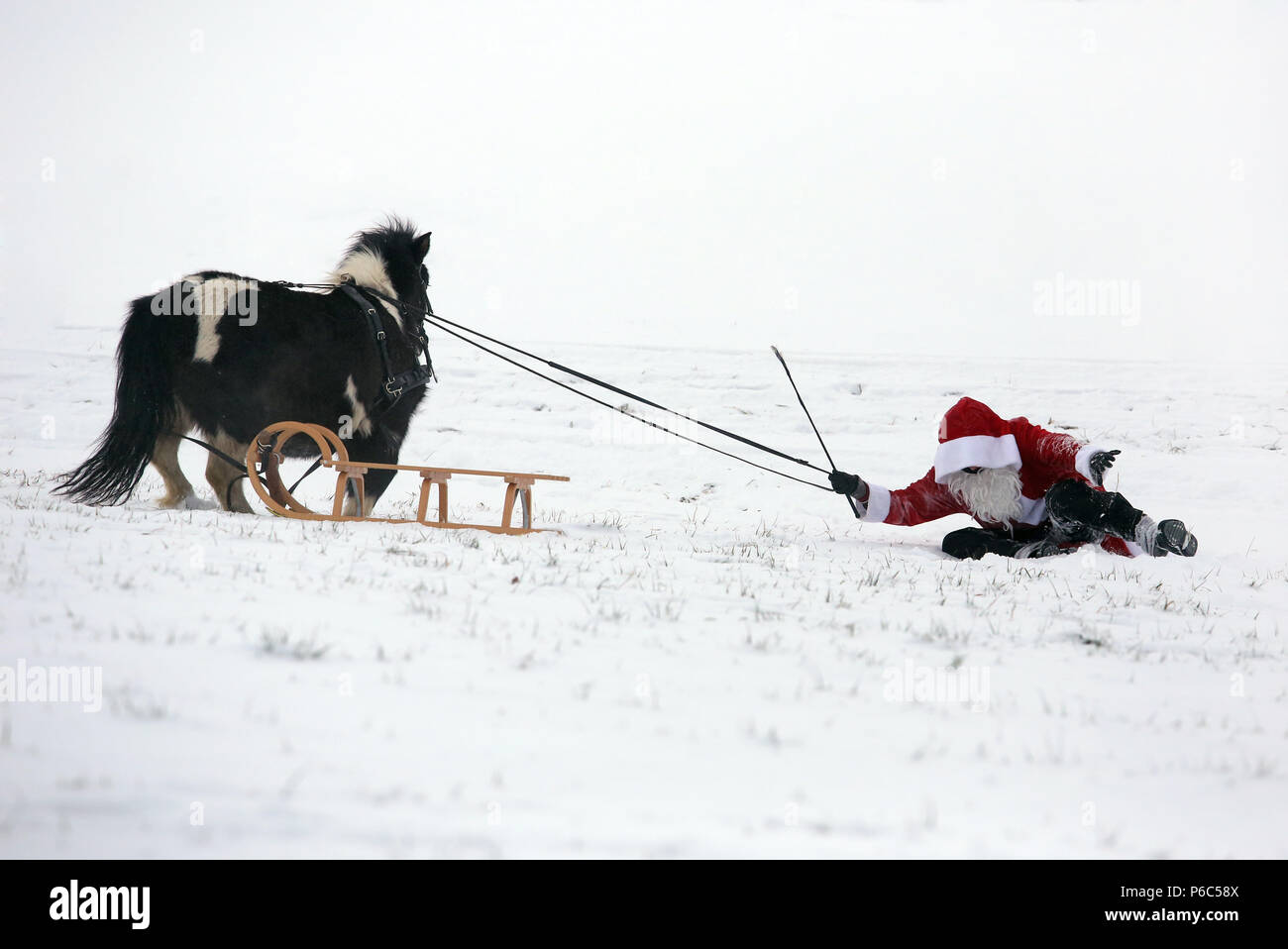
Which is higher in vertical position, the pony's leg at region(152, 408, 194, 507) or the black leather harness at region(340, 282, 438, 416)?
the black leather harness at region(340, 282, 438, 416)

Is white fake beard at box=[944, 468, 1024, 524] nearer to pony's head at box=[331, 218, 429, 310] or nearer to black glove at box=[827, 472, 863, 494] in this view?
black glove at box=[827, 472, 863, 494]

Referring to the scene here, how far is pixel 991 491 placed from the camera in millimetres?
5543

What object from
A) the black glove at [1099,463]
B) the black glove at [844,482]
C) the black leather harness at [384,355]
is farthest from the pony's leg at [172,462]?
the black glove at [1099,463]

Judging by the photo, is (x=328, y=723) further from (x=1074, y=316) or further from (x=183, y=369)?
(x=1074, y=316)

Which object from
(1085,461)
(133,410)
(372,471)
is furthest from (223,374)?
(1085,461)

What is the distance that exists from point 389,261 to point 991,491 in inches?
176

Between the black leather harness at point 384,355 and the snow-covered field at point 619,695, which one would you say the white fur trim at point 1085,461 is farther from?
the black leather harness at point 384,355

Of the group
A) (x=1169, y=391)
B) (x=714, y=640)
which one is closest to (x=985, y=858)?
(x=714, y=640)

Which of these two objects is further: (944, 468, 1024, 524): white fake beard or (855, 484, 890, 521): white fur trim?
(855, 484, 890, 521): white fur trim

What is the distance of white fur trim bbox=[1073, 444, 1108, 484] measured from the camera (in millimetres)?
5395

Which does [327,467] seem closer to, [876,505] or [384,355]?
[384,355]

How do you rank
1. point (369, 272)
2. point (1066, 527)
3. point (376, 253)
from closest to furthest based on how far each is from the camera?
point (1066, 527), point (369, 272), point (376, 253)

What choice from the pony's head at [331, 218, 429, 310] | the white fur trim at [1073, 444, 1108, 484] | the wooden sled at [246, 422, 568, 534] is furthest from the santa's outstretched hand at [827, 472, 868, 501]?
the pony's head at [331, 218, 429, 310]
